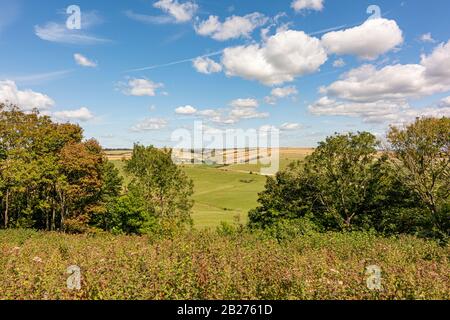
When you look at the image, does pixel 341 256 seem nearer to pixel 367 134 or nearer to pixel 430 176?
pixel 430 176

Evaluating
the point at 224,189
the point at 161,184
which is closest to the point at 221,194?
the point at 224,189

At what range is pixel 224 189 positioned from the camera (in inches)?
3772

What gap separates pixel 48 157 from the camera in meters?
33.9

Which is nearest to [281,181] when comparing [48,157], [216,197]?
[48,157]

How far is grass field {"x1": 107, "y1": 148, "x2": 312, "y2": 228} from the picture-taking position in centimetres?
6511

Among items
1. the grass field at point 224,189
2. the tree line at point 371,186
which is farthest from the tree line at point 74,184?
the tree line at point 371,186

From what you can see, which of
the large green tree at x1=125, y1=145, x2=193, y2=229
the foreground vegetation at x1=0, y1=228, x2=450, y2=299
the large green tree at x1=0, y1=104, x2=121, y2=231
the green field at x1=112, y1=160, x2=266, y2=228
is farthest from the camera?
the green field at x1=112, y1=160, x2=266, y2=228

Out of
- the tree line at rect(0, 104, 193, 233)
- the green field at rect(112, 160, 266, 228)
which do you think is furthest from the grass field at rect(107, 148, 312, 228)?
the tree line at rect(0, 104, 193, 233)

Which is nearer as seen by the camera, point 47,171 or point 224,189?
point 47,171

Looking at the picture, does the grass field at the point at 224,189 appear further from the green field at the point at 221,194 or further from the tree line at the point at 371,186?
the tree line at the point at 371,186

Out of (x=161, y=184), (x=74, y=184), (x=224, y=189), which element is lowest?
(x=224, y=189)

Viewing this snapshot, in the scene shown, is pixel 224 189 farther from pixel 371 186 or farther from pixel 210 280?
pixel 210 280

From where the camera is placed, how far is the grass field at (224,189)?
65106mm

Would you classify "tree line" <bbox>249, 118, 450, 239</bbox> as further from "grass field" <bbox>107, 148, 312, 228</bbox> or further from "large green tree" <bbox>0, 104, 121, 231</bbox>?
"large green tree" <bbox>0, 104, 121, 231</bbox>
